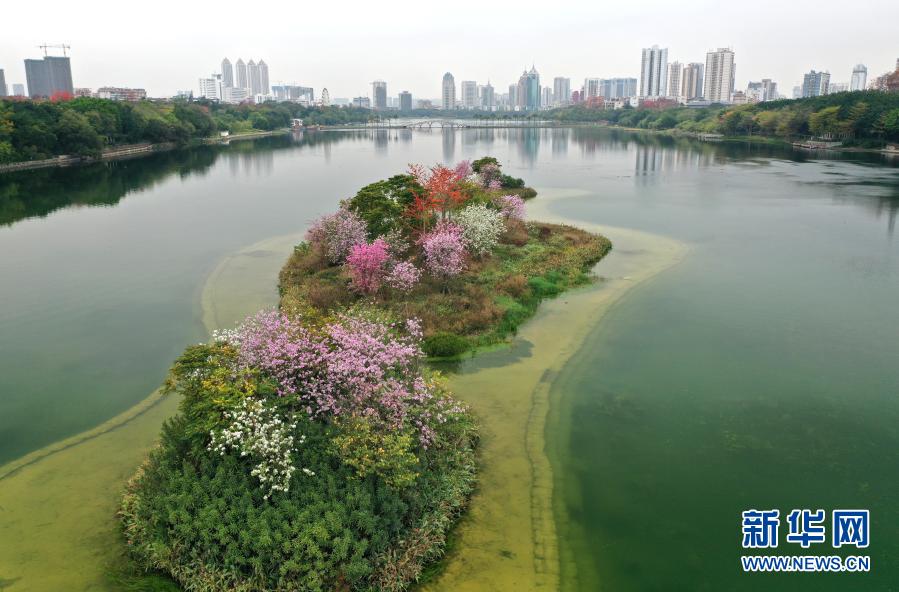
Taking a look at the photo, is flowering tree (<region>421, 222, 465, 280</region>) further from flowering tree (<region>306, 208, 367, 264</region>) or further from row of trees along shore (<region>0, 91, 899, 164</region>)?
row of trees along shore (<region>0, 91, 899, 164</region>)

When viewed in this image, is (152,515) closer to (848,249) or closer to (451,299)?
(451,299)

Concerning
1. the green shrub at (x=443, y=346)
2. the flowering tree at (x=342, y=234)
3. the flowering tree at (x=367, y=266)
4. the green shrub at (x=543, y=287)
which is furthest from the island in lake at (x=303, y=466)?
the flowering tree at (x=342, y=234)

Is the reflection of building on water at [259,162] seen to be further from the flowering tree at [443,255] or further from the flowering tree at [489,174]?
the flowering tree at [443,255]

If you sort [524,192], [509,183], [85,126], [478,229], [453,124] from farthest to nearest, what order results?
[453,124] < [85,126] < [509,183] < [524,192] < [478,229]

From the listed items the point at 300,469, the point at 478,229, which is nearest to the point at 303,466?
the point at 300,469

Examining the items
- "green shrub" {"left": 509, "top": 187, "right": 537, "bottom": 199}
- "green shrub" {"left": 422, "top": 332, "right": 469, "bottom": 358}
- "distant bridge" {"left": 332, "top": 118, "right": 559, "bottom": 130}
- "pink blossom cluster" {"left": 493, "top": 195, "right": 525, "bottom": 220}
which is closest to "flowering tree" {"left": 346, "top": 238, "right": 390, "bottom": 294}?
"green shrub" {"left": 422, "top": 332, "right": 469, "bottom": 358}

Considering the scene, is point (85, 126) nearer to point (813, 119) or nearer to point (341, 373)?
point (341, 373)
